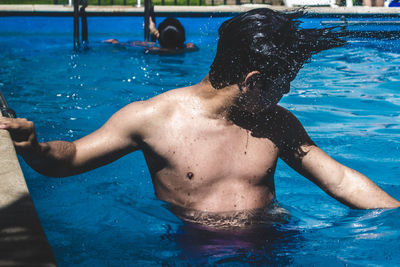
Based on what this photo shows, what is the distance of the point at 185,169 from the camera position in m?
2.39

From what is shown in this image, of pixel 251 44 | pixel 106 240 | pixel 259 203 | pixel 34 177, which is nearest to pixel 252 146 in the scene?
pixel 259 203

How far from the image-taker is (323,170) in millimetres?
2506

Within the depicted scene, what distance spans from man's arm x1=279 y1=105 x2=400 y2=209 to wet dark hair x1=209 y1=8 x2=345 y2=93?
1.08ft

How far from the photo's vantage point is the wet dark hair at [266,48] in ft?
7.18

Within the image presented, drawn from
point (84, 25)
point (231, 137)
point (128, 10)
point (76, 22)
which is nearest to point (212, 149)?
point (231, 137)

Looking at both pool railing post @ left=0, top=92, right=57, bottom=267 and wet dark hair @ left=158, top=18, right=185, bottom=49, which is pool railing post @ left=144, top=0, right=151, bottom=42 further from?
pool railing post @ left=0, top=92, right=57, bottom=267

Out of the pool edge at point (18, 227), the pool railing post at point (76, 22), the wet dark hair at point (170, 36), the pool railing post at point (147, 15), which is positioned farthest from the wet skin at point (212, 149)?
the pool railing post at point (147, 15)

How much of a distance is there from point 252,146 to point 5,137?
1.14 metres

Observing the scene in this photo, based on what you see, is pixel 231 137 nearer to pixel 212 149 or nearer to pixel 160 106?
pixel 212 149

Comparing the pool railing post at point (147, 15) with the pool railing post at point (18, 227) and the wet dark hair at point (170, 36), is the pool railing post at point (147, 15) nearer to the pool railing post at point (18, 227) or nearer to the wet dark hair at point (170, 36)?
the wet dark hair at point (170, 36)

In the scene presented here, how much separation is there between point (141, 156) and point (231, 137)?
2046 mm

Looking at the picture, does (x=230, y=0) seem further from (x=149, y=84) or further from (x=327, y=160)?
(x=327, y=160)

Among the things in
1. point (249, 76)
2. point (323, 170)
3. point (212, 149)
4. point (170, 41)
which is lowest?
point (323, 170)

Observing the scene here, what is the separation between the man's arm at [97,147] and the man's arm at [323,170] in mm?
723
